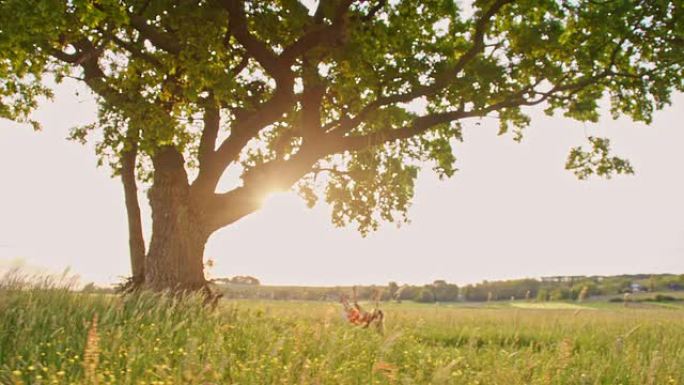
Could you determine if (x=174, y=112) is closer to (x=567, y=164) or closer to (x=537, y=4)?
(x=537, y=4)

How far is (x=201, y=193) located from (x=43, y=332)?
967 cm

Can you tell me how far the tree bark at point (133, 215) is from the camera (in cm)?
1834

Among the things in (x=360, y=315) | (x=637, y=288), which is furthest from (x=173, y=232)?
(x=637, y=288)

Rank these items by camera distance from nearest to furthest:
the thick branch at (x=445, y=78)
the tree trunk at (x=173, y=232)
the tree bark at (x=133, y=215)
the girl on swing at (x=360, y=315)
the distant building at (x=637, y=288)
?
the girl on swing at (x=360, y=315), the distant building at (x=637, y=288), the thick branch at (x=445, y=78), the tree trunk at (x=173, y=232), the tree bark at (x=133, y=215)

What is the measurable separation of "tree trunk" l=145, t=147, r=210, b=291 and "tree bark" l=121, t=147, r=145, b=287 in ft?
6.44

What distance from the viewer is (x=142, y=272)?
18.2m

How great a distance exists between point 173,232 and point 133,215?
3.03m

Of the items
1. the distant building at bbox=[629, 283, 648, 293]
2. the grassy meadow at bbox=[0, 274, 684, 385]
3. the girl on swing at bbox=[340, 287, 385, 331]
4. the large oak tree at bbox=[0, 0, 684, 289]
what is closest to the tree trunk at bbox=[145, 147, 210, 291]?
the large oak tree at bbox=[0, 0, 684, 289]

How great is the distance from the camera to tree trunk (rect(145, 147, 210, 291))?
16062 mm

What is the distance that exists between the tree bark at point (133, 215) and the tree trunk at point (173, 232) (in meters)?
1.96

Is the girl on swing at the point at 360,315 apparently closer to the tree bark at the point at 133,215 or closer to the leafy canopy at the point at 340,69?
the leafy canopy at the point at 340,69

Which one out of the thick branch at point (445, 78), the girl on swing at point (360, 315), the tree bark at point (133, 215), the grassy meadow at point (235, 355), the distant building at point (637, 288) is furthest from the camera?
the tree bark at point (133, 215)

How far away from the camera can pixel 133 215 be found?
61.3ft

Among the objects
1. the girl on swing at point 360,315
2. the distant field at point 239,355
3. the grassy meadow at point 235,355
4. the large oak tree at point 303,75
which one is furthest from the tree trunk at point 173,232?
the girl on swing at point 360,315
